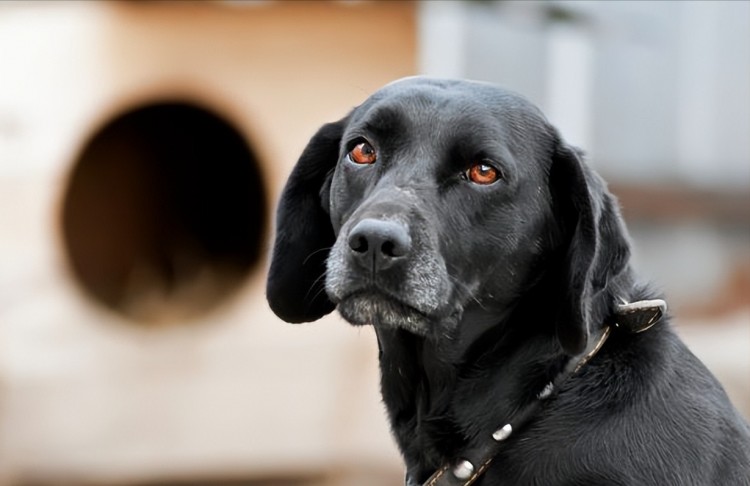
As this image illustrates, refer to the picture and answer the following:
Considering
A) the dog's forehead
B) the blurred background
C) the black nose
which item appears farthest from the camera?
the blurred background

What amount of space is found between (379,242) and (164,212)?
6401 millimetres

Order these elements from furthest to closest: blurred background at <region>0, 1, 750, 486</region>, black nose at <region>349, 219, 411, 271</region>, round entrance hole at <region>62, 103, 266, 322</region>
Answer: round entrance hole at <region>62, 103, 266, 322</region> < blurred background at <region>0, 1, 750, 486</region> < black nose at <region>349, 219, 411, 271</region>

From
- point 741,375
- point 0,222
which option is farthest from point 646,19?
point 0,222

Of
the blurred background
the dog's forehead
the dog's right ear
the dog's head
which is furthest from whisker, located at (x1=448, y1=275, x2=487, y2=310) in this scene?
the blurred background

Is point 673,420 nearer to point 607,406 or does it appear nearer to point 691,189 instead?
point 607,406

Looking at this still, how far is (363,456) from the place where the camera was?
7.13 m

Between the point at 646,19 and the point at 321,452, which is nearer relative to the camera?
the point at 321,452

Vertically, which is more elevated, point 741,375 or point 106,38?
point 106,38

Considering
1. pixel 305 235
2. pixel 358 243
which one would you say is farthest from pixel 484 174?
pixel 305 235

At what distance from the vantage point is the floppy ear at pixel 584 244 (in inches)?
120

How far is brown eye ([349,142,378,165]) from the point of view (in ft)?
10.7

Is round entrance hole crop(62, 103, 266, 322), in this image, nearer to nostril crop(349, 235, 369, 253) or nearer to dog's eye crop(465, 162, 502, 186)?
dog's eye crop(465, 162, 502, 186)

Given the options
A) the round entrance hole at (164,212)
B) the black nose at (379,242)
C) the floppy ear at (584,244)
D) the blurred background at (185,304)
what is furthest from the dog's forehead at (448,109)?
the round entrance hole at (164,212)

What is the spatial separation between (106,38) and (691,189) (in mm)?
Result: 3480
